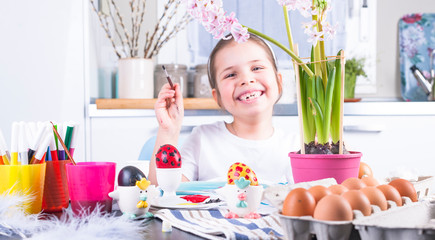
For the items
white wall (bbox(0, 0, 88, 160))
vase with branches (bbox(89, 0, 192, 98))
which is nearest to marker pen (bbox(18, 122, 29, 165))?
white wall (bbox(0, 0, 88, 160))

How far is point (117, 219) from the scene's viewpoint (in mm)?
683

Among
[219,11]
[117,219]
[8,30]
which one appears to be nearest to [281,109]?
[8,30]

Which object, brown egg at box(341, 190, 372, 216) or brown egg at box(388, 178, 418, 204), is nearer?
brown egg at box(341, 190, 372, 216)

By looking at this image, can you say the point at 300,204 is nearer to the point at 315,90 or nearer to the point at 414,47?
the point at 315,90

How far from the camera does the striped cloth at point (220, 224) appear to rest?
0.62m

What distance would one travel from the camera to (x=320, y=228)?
0.55m

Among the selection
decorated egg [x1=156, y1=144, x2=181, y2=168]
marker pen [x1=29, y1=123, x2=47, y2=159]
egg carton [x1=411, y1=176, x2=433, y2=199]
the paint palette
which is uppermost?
marker pen [x1=29, y1=123, x2=47, y2=159]

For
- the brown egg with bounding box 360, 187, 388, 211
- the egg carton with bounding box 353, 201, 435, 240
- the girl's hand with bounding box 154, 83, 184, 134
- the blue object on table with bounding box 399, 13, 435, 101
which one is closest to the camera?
the egg carton with bounding box 353, 201, 435, 240

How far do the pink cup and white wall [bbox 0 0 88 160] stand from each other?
1.60 meters

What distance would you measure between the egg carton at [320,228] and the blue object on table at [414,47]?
8.55ft

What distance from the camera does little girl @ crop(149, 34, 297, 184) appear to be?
4.89 feet

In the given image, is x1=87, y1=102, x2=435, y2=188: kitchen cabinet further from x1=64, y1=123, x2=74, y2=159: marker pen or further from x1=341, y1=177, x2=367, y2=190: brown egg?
x1=341, y1=177, x2=367, y2=190: brown egg

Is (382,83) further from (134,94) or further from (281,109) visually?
(134,94)

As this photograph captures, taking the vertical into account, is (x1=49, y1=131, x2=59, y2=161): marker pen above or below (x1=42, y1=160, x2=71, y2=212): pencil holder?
above
